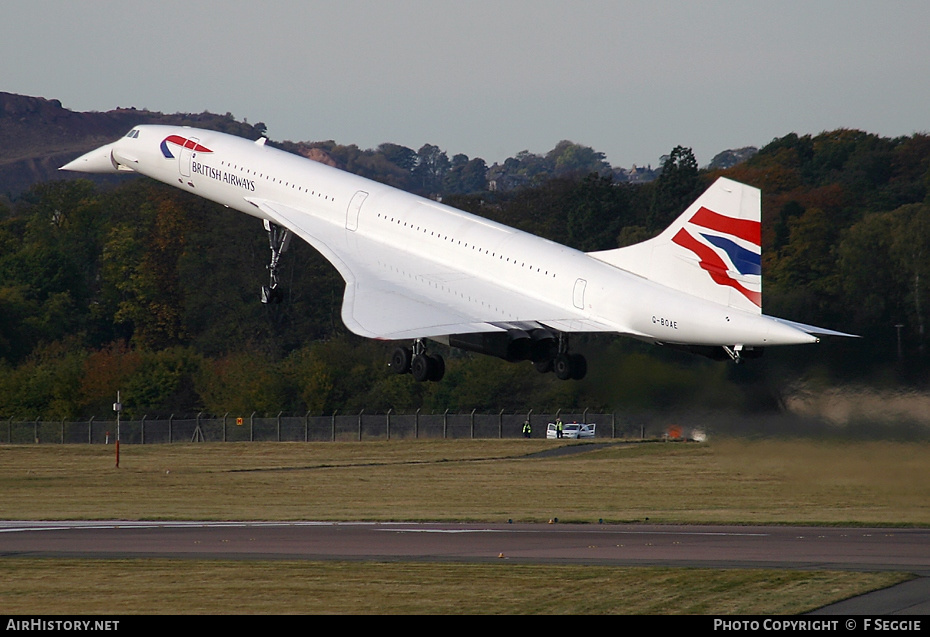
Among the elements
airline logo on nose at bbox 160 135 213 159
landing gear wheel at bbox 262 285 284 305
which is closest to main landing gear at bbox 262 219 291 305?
landing gear wheel at bbox 262 285 284 305

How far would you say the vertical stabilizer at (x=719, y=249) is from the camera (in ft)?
95.9

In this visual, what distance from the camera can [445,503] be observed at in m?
47.9

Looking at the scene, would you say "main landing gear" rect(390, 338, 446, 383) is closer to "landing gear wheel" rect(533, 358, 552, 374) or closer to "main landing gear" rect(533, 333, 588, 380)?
"landing gear wheel" rect(533, 358, 552, 374)

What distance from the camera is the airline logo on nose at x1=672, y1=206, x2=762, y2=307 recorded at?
29.3 m

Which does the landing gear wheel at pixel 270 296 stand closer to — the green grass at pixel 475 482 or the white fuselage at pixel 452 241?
the white fuselage at pixel 452 241

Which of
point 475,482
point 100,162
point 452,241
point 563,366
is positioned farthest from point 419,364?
point 475,482

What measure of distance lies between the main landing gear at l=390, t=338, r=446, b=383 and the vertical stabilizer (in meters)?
7.13

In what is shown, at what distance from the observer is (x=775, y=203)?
94125mm

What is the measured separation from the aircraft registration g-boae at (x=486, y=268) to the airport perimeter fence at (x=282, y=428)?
Result: 31.1m

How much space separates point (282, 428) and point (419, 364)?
147 ft

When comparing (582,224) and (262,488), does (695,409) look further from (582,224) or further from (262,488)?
(582,224)

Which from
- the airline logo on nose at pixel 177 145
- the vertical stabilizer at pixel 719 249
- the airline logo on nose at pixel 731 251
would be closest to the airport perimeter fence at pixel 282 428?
the airline logo on nose at pixel 177 145
